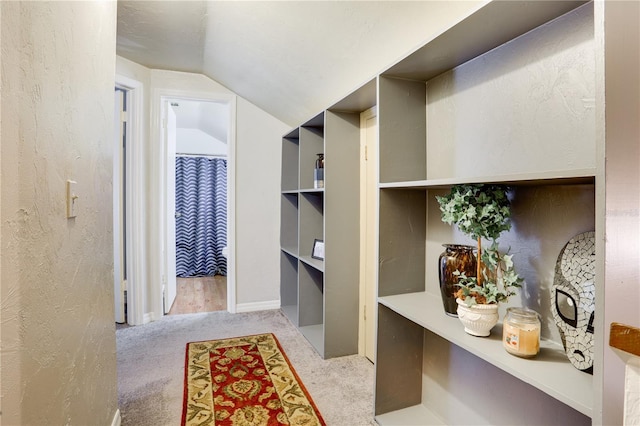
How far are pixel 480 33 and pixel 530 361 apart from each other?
1.06 meters

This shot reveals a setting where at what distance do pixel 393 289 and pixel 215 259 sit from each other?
425 centimetres

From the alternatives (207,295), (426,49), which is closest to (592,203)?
(426,49)

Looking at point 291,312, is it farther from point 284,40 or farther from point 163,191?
point 284,40

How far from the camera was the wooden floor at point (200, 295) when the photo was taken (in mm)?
3485

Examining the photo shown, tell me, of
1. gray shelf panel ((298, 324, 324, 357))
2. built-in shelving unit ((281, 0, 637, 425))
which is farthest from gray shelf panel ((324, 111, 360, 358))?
built-in shelving unit ((281, 0, 637, 425))

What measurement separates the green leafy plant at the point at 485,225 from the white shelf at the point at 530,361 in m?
0.13

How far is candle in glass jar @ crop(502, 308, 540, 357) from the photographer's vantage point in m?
0.99

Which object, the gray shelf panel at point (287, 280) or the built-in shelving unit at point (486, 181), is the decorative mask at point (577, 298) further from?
the gray shelf panel at point (287, 280)

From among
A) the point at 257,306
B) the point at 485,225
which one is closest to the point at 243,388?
the point at 257,306

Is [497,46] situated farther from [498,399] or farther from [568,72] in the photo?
[498,399]

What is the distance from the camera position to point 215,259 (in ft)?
17.5

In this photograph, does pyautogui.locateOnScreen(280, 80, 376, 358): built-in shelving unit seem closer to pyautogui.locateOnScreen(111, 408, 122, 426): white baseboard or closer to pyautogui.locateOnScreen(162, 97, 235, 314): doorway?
pyautogui.locateOnScreen(111, 408, 122, 426): white baseboard

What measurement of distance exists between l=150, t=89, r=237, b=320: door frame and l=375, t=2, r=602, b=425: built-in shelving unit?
2034 millimetres

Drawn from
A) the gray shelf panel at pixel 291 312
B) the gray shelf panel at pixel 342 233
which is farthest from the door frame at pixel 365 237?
the gray shelf panel at pixel 291 312
